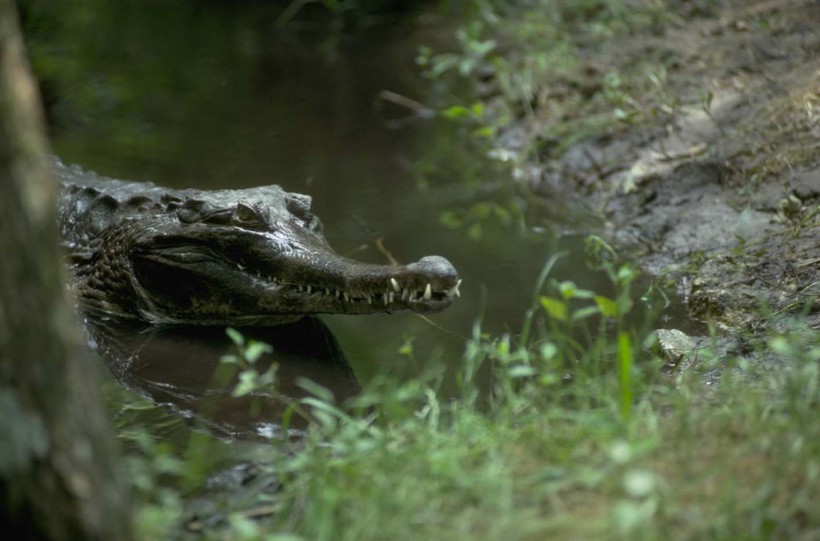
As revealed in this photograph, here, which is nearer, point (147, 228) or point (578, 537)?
point (578, 537)

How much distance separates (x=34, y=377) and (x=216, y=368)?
9.43ft

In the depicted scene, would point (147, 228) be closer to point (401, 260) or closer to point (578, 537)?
point (401, 260)

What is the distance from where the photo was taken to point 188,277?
5703 mm

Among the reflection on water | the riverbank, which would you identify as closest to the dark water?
the reflection on water

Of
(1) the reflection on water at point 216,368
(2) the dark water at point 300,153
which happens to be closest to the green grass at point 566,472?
(2) the dark water at point 300,153

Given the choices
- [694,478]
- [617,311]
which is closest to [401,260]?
[617,311]

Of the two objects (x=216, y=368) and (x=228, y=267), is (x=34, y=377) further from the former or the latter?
(x=228, y=267)

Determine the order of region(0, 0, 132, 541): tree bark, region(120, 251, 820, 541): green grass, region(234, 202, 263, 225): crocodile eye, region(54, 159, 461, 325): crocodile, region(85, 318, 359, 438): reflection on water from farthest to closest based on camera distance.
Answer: region(234, 202, 263, 225): crocodile eye → region(54, 159, 461, 325): crocodile → region(85, 318, 359, 438): reflection on water → region(120, 251, 820, 541): green grass → region(0, 0, 132, 541): tree bark

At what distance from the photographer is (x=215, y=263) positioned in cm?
561

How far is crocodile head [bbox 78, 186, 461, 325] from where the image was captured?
17.2ft

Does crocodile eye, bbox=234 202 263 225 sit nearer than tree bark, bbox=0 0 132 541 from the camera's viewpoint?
No

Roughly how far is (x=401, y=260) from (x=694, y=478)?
354 cm

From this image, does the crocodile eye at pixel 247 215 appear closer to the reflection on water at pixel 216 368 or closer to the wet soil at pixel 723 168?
the reflection on water at pixel 216 368

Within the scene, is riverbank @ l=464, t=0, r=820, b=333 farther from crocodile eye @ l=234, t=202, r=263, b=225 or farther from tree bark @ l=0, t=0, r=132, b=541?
tree bark @ l=0, t=0, r=132, b=541
